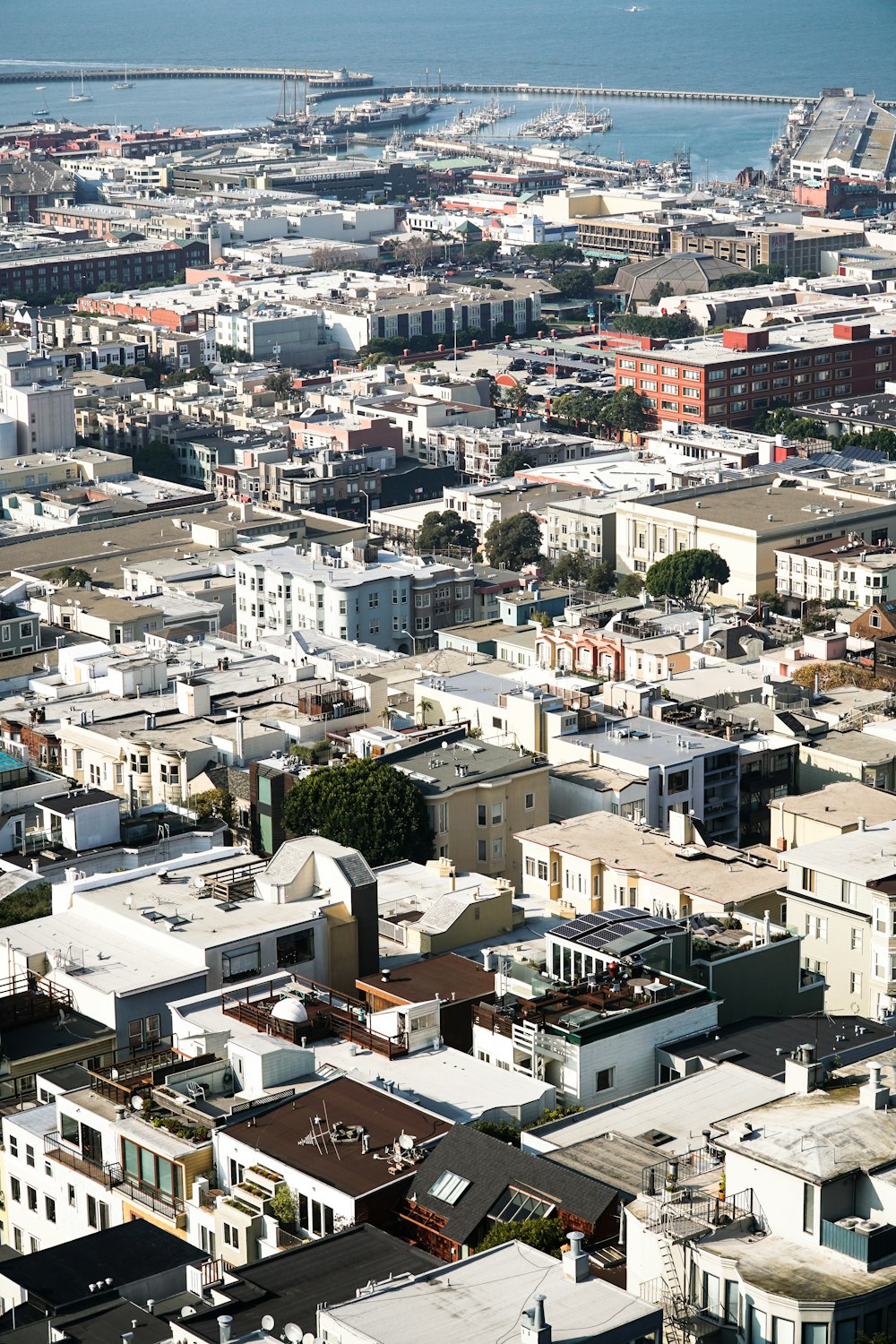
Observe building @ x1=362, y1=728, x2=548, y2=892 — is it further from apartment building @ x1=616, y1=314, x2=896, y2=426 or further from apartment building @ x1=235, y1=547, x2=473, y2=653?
apartment building @ x1=616, y1=314, x2=896, y2=426

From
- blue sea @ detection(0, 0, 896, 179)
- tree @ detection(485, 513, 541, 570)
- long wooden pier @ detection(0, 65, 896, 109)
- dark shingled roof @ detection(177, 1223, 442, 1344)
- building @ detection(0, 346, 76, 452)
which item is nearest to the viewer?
dark shingled roof @ detection(177, 1223, 442, 1344)

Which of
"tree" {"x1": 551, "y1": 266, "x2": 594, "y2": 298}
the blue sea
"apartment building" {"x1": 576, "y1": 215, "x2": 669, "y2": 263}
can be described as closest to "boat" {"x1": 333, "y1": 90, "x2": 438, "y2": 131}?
the blue sea

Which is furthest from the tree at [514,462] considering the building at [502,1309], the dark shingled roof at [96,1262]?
the building at [502,1309]

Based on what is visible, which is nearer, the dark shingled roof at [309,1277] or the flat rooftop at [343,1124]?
the dark shingled roof at [309,1277]

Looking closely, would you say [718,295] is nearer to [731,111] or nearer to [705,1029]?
[705,1029]

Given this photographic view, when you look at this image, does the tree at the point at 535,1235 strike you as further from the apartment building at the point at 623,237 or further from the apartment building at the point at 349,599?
the apartment building at the point at 623,237

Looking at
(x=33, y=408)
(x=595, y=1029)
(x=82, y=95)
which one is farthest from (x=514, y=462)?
(x=82, y=95)

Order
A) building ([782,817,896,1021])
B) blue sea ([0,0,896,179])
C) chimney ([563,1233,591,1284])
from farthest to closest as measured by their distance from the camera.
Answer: blue sea ([0,0,896,179]) < building ([782,817,896,1021]) < chimney ([563,1233,591,1284])

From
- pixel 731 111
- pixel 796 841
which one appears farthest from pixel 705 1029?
pixel 731 111
